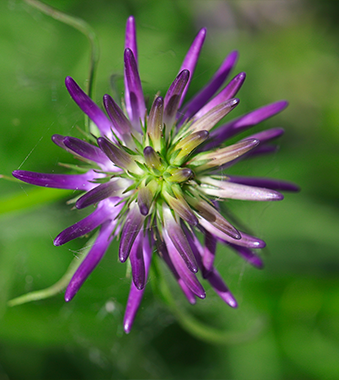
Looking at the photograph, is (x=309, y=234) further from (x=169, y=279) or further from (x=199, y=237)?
(x=199, y=237)

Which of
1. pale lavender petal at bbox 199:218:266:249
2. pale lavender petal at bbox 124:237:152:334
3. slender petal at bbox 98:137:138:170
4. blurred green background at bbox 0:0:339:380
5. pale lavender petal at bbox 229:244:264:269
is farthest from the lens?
blurred green background at bbox 0:0:339:380

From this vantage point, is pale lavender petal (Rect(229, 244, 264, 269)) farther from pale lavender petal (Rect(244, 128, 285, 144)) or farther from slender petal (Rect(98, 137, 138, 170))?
slender petal (Rect(98, 137, 138, 170))

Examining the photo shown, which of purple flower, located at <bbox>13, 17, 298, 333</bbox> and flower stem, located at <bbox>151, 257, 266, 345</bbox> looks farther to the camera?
flower stem, located at <bbox>151, 257, 266, 345</bbox>

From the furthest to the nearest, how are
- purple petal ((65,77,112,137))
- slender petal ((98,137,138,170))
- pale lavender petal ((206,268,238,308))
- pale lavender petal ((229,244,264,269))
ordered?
pale lavender petal ((229,244,264,269)) < pale lavender petal ((206,268,238,308)) < purple petal ((65,77,112,137)) < slender petal ((98,137,138,170))

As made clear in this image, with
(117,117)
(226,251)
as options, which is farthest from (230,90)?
(226,251)

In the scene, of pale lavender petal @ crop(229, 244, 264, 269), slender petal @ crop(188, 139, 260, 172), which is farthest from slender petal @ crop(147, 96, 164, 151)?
pale lavender petal @ crop(229, 244, 264, 269)

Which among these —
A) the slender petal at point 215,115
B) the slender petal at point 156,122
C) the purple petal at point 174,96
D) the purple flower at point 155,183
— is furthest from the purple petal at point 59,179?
the slender petal at point 215,115

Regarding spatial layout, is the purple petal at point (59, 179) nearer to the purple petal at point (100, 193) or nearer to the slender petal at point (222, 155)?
the purple petal at point (100, 193)
